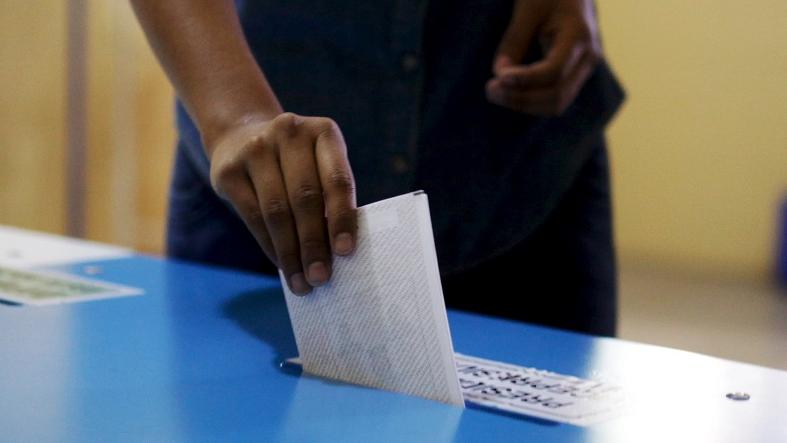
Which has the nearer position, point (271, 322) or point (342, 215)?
point (342, 215)

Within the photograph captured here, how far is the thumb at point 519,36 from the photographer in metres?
1.11

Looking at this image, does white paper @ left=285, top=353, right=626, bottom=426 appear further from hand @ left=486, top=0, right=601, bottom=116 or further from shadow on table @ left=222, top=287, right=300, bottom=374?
hand @ left=486, top=0, right=601, bottom=116

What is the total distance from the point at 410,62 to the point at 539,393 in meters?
0.51

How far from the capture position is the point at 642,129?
4918 millimetres

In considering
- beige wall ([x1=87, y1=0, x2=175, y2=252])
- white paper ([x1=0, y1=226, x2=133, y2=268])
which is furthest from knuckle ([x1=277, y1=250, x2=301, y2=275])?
beige wall ([x1=87, y1=0, x2=175, y2=252])

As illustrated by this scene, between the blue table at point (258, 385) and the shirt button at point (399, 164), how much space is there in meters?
0.20

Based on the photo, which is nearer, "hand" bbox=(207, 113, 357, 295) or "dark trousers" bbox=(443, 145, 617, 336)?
"hand" bbox=(207, 113, 357, 295)

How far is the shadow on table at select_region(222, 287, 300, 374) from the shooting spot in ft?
2.68

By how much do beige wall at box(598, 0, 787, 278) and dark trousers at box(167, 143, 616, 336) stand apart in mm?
3571

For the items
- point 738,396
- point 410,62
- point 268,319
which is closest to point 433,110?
point 410,62

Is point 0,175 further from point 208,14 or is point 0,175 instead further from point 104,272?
point 208,14

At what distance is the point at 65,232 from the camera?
371cm

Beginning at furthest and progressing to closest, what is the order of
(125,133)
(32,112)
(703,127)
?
(703,127)
(125,133)
(32,112)

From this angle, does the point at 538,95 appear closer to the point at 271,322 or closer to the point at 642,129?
the point at 271,322
